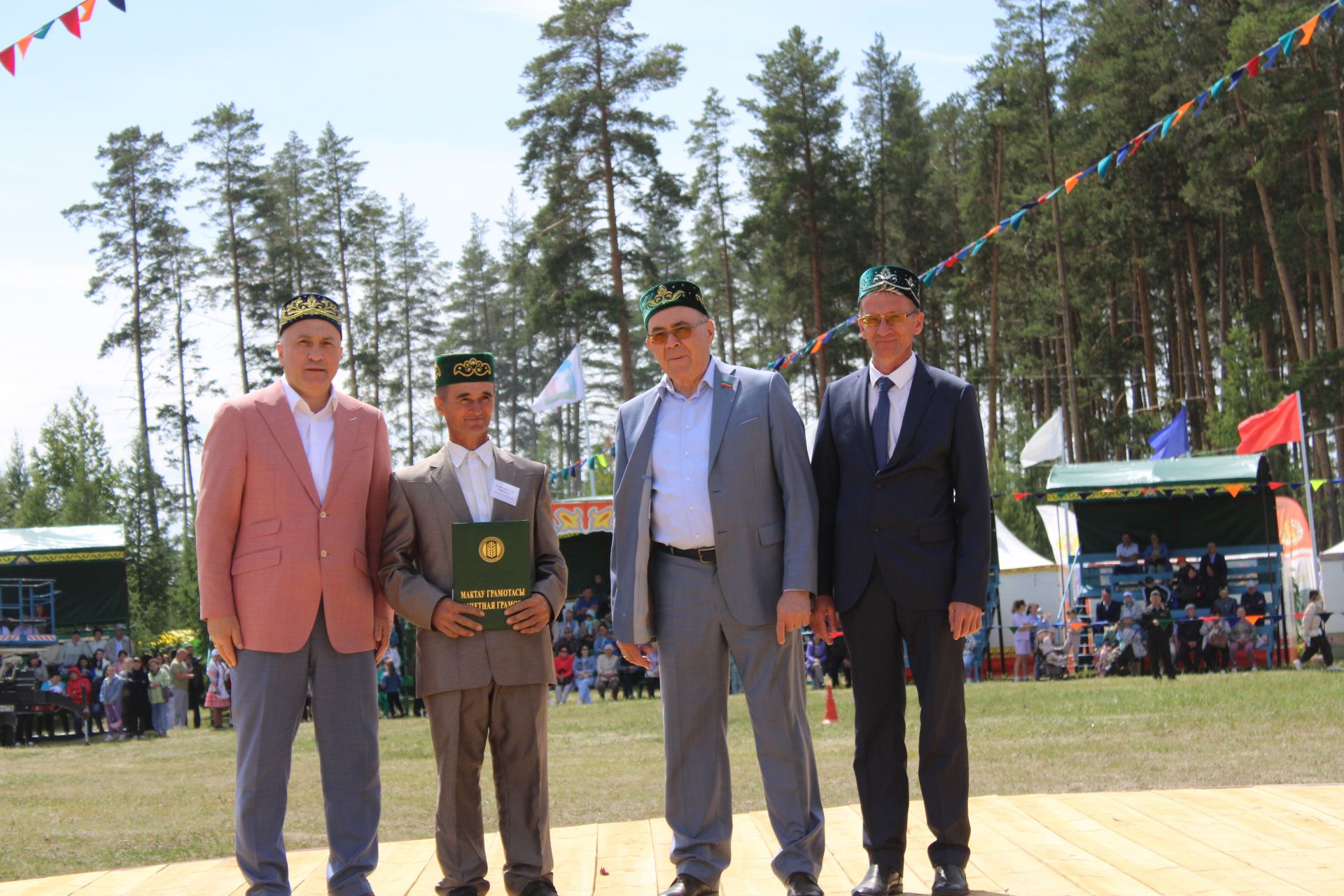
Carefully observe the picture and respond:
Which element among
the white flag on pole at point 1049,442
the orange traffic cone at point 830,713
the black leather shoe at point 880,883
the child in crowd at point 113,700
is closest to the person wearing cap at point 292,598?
Answer: the black leather shoe at point 880,883

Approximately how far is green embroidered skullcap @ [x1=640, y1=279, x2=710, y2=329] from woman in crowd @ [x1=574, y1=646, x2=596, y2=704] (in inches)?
628

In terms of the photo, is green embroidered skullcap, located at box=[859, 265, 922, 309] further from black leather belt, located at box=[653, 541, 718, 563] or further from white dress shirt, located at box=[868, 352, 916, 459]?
black leather belt, located at box=[653, 541, 718, 563]

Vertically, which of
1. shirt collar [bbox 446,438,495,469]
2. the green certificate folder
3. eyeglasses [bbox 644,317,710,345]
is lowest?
the green certificate folder

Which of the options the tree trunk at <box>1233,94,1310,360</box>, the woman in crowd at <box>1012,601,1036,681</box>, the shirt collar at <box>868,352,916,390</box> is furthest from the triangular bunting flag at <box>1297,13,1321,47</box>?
the tree trunk at <box>1233,94,1310,360</box>

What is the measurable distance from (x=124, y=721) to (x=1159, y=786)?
17.1 metres

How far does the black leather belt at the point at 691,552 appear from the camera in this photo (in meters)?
3.99

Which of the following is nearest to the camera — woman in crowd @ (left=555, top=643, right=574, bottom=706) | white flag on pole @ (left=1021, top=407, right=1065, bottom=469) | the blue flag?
woman in crowd @ (left=555, top=643, right=574, bottom=706)

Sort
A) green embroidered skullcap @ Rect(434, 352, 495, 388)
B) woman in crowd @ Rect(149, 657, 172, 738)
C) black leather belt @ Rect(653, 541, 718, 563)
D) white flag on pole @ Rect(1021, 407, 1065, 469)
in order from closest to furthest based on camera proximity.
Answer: black leather belt @ Rect(653, 541, 718, 563), green embroidered skullcap @ Rect(434, 352, 495, 388), woman in crowd @ Rect(149, 657, 172, 738), white flag on pole @ Rect(1021, 407, 1065, 469)

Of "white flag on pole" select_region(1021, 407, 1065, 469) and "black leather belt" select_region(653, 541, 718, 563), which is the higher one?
"white flag on pole" select_region(1021, 407, 1065, 469)

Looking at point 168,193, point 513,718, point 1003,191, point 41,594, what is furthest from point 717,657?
point 168,193

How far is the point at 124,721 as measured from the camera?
1936cm

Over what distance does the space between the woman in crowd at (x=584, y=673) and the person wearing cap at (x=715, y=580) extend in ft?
51.9

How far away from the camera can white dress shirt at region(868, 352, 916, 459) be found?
413cm

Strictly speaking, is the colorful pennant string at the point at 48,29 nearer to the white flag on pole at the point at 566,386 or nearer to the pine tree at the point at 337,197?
the white flag on pole at the point at 566,386
